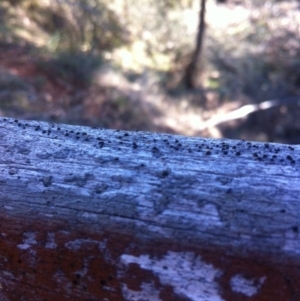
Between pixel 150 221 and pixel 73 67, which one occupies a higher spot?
pixel 73 67

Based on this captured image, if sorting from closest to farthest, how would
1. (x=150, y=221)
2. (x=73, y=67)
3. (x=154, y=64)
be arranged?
(x=150, y=221) → (x=73, y=67) → (x=154, y=64)

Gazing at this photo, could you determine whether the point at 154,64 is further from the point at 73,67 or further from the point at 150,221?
the point at 150,221

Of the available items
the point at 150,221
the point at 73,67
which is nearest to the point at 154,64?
the point at 73,67

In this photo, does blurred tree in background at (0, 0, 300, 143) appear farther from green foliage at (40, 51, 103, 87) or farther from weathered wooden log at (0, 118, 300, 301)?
weathered wooden log at (0, 118, 300, 301)

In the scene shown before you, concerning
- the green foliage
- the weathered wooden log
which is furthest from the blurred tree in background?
the weathered wooden log

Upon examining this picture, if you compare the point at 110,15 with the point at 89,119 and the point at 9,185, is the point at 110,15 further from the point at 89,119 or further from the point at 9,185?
the point at 9,185

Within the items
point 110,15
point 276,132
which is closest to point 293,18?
point 276,132

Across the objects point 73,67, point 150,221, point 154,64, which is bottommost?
point 150,221
